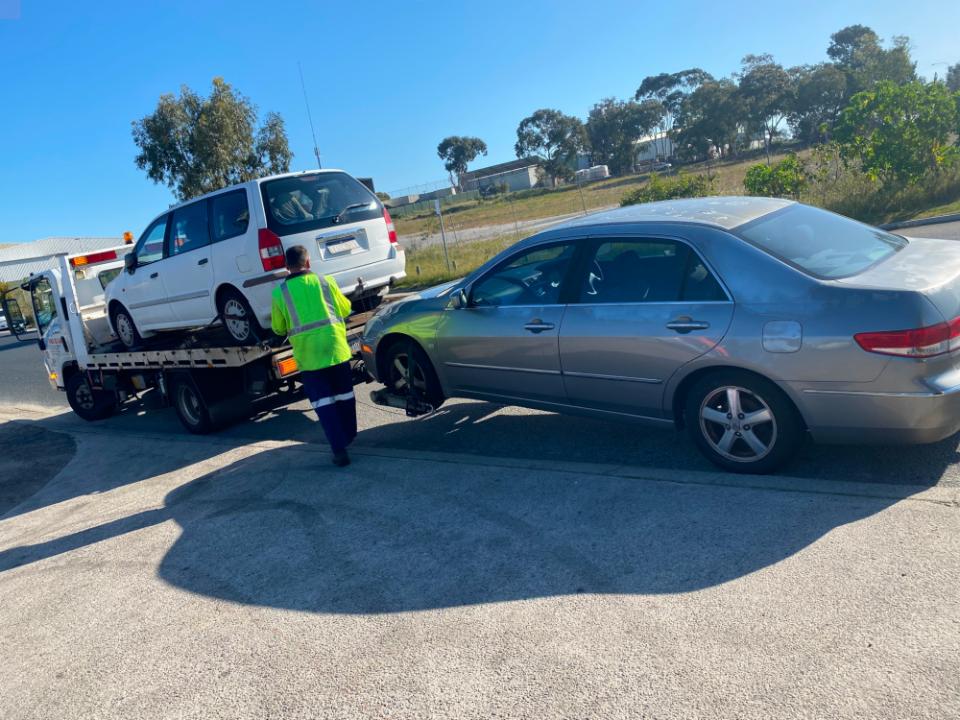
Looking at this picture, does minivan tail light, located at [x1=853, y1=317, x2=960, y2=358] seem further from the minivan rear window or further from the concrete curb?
the concrete curb

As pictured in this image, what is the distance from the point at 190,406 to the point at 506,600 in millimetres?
6056

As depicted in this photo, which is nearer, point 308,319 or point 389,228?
point 308,319

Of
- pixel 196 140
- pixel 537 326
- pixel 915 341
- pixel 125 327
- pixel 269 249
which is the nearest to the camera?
pixel 915 341

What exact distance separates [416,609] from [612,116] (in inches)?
3184

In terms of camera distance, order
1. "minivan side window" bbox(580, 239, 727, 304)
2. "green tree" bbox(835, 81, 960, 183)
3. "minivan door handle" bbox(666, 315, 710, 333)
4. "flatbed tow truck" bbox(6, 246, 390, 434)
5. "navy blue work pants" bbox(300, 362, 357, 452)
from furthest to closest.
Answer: "green tree" bbox(835, 81, 960, 183) < "flatbed tow truck" bbox(6, 246, 390, 434) < "navy blue work pants" bbox(300, 362, 357, 452) < "minivan side window" bbox(580, 239, 727, 304) < "minivan door handle" bbox(666, 315, 710, 333)

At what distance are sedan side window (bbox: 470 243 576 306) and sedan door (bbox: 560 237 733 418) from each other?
0.21 meters

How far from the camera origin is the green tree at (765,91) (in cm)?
5466

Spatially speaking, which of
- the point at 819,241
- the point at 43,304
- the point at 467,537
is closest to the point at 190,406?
the point at 43,304

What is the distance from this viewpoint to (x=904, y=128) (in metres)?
16.0

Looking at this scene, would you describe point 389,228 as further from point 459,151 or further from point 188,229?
point 459,151

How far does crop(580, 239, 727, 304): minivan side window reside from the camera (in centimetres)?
475

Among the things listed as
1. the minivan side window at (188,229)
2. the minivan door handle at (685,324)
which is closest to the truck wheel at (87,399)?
the minivan side window at (188,229)

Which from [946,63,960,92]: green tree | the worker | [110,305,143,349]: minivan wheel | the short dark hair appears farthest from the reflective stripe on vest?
[946,63,960,92]: green tree

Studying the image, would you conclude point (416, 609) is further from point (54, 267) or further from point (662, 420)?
point (54, 267)
